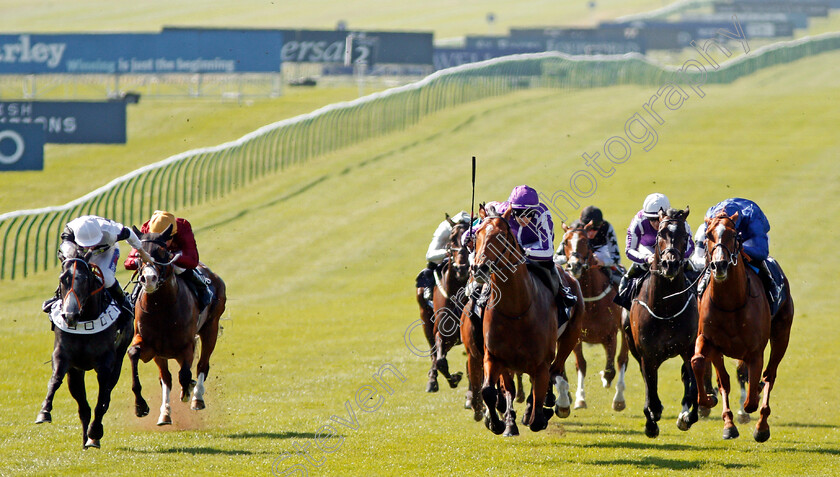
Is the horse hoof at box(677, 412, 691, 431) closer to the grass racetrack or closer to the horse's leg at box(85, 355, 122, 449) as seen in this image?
the grass racetrack

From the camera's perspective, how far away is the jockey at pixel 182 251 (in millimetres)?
11383

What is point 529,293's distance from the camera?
32.5 ft

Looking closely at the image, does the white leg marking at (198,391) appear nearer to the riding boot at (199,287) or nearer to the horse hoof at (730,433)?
the riding boot at (199,287)

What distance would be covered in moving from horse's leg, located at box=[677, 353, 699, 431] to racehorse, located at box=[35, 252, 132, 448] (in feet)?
17.9

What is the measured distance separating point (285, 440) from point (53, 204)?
20912mm

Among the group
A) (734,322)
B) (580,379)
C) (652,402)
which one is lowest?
(580,379)

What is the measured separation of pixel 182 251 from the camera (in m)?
11.7

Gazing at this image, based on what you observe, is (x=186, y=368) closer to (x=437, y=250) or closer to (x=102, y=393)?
(x=102, y=393)

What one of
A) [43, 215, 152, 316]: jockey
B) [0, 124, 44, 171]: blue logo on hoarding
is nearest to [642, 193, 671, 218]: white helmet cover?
[43, 215, 152, 316]: jockey

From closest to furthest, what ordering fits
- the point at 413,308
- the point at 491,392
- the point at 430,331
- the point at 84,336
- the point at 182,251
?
1. the point at 491,392
2. the point at 84,336
3. the point at 182,251
4. the point at 430,331
5. the point at 413,308

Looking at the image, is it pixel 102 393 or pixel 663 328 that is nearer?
pixel 102 393

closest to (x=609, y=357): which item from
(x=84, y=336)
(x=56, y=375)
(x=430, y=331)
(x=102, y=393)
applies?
(x=430, y=331)

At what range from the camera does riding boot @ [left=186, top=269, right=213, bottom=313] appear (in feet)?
39.4

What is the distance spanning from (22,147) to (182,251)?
59.0 ft
